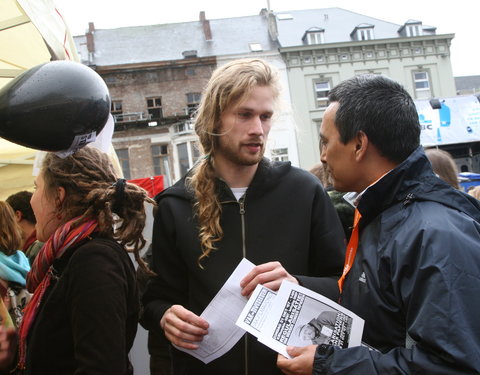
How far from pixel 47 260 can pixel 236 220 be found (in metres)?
0.74

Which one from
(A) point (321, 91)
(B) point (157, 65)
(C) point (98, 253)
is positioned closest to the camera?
(C) point (98, 253)

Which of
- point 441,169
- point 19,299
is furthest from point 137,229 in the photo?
point 441,169

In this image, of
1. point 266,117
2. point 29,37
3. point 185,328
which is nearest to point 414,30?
point 29,37

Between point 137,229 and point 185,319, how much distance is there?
0.45 meters

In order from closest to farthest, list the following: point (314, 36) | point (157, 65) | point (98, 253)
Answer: point (98, 253) < point (314, 36) < point (157, 65)

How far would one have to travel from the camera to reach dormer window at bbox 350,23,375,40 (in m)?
25.4

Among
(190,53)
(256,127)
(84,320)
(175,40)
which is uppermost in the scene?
(175,40)

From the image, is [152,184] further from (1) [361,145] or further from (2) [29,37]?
(1) [361,145]

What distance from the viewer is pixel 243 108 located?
6.02 ft

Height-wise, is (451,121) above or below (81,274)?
above

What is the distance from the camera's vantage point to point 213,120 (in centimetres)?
192

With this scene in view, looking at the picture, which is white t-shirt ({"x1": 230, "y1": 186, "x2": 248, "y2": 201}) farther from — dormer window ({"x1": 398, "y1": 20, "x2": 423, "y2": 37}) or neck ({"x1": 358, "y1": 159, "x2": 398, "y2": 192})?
dormer window ({"x1": 398, "y1": 20, "x2": 423, "y2": 37})

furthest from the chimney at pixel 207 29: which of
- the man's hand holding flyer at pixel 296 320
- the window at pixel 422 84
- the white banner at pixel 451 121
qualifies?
the man's hand holding flyer at pixel 296 320

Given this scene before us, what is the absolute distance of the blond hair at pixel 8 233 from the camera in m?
→ 2.62
